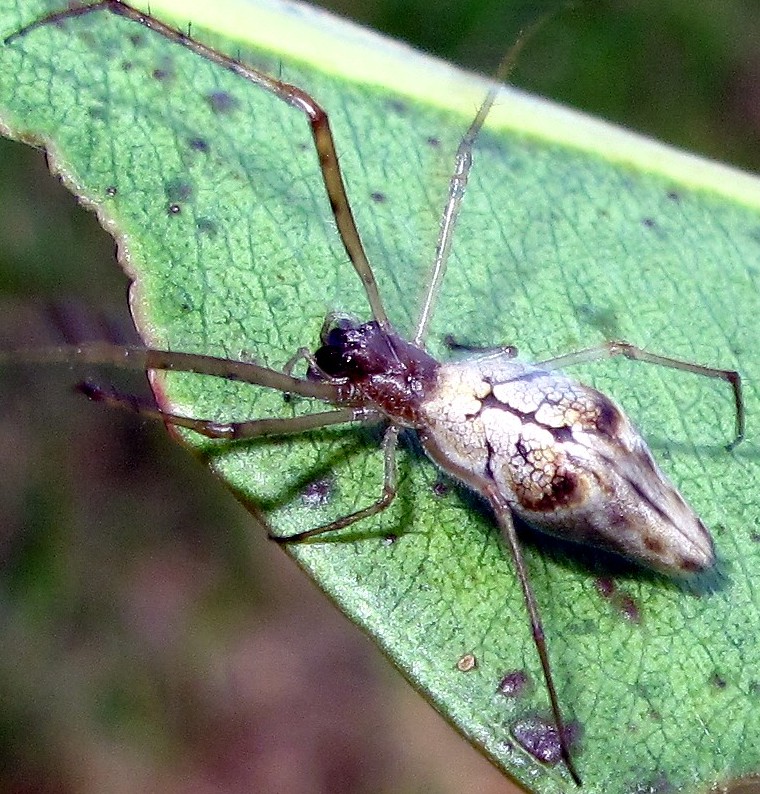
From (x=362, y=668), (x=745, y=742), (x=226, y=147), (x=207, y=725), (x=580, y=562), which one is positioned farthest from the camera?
(x=362, y=668)

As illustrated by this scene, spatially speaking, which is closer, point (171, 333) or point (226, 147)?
point (171, 333)

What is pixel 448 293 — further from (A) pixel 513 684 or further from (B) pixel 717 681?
(B) pixel 717 681

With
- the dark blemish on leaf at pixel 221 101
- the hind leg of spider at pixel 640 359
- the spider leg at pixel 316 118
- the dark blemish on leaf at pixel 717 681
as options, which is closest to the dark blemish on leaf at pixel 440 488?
the hind leg of spider at pixel 640 359

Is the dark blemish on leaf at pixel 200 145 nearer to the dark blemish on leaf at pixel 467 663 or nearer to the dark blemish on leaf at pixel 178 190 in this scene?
the dark blemish on leaf at pixel 178 190

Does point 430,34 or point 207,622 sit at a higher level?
point 430,34

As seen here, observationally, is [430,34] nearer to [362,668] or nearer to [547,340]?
[547,340]

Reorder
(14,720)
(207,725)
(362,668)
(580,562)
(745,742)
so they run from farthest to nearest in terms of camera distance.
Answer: (362,668)
(207,725)
(14,720)
(580,562)
(745,742)

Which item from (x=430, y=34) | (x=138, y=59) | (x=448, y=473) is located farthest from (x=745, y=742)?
(x=430, y=34)
